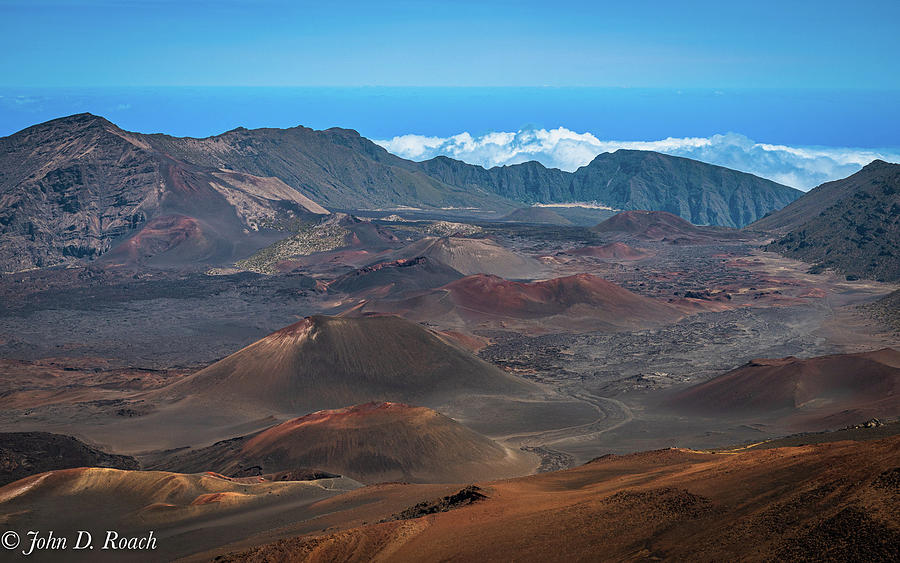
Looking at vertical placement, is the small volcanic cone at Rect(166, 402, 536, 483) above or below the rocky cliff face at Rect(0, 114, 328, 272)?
below

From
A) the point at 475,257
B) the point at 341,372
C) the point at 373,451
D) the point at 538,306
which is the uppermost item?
the point at 475,257

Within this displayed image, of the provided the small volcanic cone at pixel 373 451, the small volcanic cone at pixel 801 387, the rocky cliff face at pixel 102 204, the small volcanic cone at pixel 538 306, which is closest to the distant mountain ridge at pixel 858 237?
the small volcanic cone at pixel 538 306

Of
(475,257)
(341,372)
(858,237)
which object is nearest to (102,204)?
(475,257)

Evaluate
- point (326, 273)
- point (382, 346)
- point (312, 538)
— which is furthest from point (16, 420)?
point (326, 273)

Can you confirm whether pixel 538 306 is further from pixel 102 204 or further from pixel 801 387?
pixel 102 204

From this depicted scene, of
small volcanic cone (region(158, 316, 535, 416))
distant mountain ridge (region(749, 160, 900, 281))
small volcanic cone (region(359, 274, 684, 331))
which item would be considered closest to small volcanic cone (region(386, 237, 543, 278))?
small volcanic cone (region(359, 274, 684, 331))

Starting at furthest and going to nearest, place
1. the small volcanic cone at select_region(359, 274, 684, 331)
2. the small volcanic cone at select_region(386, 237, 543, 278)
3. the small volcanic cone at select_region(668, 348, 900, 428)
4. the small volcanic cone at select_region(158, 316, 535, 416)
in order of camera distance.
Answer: the small volcanic cone at select_region(386, 237, 543, 278)
the small volcanic cone at select_region(359, 274, 684, 331)
the small volcanic cone at select_region(158, 316, 535, 416)
the small volcanic cone at select_region(668, 348, 900, 428)

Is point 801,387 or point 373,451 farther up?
point 801,387

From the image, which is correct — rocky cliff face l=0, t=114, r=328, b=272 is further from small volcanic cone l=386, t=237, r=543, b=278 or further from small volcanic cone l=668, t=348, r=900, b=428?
small volcanic cone l=668, t=348, r=900, b=428

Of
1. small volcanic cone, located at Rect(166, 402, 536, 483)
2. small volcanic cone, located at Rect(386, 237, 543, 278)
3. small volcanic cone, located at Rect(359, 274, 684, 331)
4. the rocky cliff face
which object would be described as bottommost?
small volcanic cone, located at Rect(166, 402, 536, 483)

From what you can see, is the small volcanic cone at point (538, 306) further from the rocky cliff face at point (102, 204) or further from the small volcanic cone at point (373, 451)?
the rocky cliff face at point (102, 204)

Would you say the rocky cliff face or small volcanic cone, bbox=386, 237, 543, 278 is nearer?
small volcanic cone, bbox=386, 237, 543, 278

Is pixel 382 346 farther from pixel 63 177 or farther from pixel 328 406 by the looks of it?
pixel 63 177
